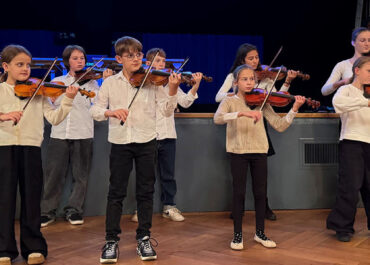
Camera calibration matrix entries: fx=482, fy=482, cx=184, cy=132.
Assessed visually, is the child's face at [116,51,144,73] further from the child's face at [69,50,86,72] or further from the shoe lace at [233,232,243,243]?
the shoe lace at [233,232,243,243]

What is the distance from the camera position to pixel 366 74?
10.1 ft

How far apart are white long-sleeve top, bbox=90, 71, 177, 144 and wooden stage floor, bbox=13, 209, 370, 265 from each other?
27.5 inches

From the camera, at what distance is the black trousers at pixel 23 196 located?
8.55 ft

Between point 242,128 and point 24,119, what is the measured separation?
1.31 metres

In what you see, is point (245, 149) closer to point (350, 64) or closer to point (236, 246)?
point (236, 246)

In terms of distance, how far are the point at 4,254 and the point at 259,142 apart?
5.31 feet

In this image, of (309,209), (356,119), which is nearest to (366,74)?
(356,119)

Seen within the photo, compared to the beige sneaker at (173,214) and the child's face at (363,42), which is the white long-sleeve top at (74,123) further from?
the child's face at (363,42)

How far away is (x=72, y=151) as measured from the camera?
370cm

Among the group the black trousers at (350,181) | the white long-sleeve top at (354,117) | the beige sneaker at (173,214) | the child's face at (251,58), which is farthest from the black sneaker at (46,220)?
the white long-sleeve top at (354,117)

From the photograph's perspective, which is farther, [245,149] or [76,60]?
[76,60]

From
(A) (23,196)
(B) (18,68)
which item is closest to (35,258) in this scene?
(A) (23,196)

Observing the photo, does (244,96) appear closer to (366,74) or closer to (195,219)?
(366,74)

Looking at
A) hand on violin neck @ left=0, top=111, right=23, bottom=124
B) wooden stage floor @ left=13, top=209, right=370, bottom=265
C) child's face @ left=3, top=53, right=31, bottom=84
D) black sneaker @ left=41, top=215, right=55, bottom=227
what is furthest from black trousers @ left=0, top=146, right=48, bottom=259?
black sneaker @ left=41, top=215, right=55, bottom=227
